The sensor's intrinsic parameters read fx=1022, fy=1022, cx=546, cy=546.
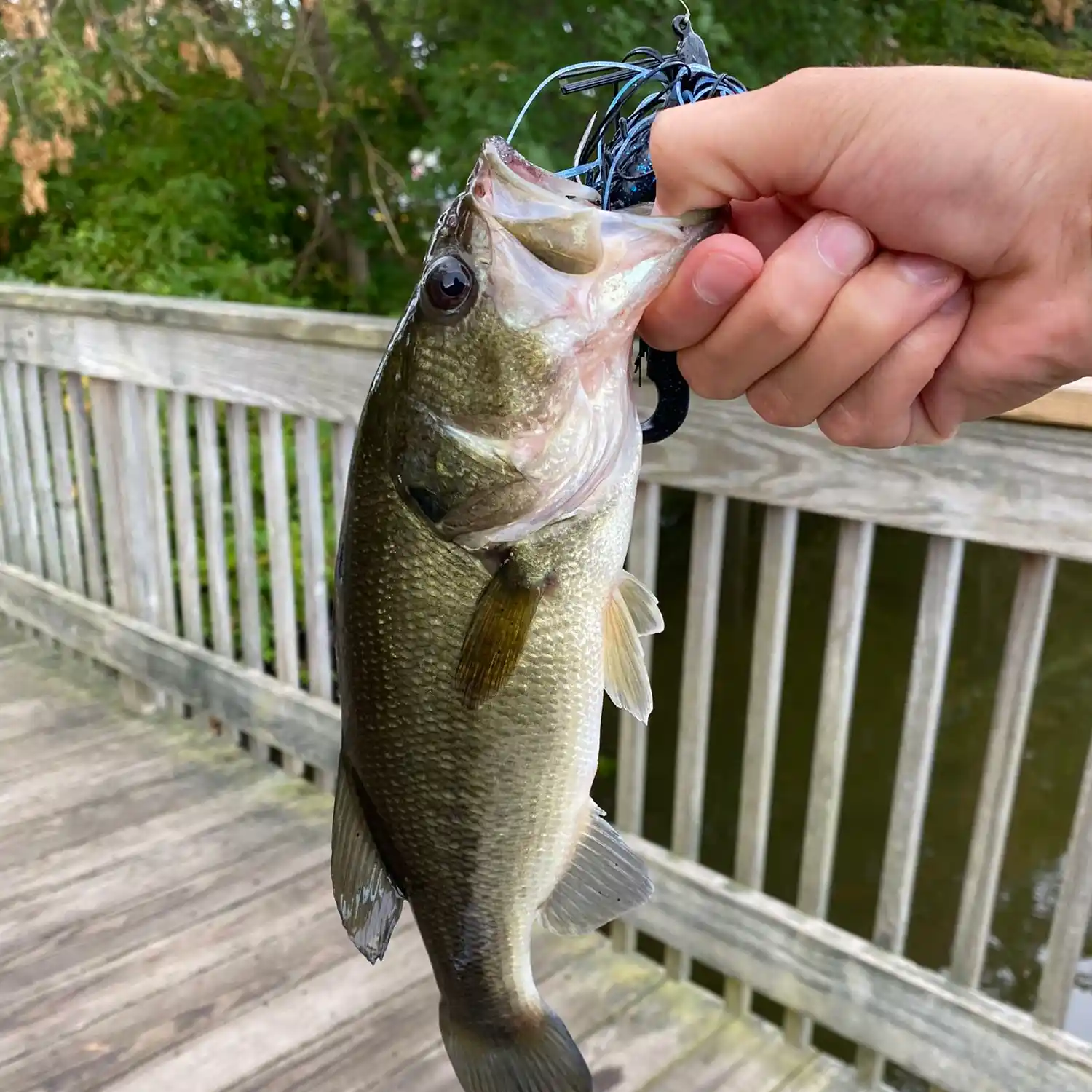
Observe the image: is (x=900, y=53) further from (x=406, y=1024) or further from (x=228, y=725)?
(x=406, y=1024)

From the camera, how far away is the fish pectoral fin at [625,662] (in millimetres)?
1065

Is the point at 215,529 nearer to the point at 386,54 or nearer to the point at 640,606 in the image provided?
the point at 640,606

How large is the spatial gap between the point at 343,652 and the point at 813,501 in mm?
1005

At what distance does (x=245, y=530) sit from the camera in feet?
9.52

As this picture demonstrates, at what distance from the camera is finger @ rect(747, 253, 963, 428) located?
0.84m

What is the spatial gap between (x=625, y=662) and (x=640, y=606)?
0.20 ft

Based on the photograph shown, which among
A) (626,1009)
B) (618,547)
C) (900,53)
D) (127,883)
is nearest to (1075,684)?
(900,53)

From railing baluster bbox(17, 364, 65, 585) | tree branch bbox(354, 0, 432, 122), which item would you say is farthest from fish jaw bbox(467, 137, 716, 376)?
tree branch bbox(354, 0, 432, 122)

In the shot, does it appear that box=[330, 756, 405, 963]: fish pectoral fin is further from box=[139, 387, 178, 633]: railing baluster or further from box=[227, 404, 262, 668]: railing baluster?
box=[139, 387, 178, 633]: railing baluster

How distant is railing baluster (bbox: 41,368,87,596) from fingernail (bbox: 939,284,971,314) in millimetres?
3125

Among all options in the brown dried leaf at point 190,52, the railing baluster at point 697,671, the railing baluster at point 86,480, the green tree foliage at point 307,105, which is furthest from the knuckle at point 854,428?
the brown dried leaf at point 190,52

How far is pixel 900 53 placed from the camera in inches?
229

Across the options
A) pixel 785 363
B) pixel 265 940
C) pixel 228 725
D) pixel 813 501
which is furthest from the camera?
pixel 228 725

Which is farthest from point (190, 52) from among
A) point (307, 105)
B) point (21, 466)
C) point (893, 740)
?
point (893, 740)
